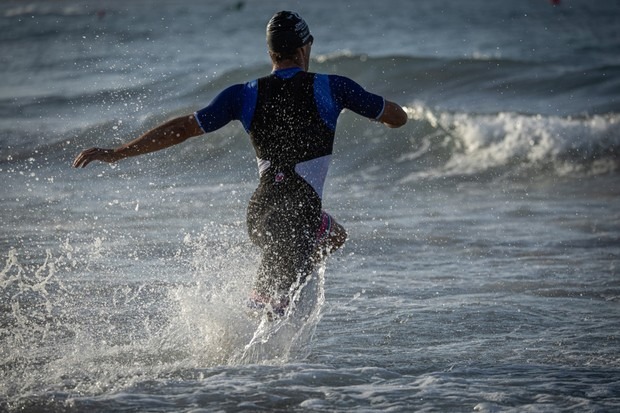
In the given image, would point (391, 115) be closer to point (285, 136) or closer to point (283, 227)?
point (285, 136)

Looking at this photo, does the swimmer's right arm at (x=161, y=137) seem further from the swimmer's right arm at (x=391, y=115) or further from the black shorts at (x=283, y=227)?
the swimmer's right arm at (x=391, y=115)

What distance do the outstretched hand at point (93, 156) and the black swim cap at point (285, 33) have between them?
95 cm

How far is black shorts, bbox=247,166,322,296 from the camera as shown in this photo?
5250 millimetres

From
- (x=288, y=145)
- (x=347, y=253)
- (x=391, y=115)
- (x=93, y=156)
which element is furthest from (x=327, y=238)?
(x=347, y=253)

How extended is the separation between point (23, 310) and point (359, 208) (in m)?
4.37

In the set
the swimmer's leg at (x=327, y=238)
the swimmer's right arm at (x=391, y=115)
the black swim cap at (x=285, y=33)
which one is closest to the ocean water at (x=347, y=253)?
the swimmer's leg at (x=327, y=238)

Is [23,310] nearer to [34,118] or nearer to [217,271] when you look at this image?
[217,271]

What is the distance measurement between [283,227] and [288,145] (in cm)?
A: 42

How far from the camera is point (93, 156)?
199 inches

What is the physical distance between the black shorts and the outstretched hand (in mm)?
754

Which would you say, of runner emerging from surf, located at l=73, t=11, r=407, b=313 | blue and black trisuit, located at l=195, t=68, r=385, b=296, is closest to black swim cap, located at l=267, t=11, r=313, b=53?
runner emerging from surf, located at l=73, t=11, r=407, b=313

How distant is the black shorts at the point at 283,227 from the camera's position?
5.25m

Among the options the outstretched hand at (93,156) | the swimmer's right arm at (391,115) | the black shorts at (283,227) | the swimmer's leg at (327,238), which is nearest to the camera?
the outstretched hand at (93,156)

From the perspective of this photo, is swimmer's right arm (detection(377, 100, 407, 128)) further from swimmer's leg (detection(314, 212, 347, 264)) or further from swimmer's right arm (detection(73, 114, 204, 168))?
swimmer's right arm (detection(73, 114, 204, 168))
